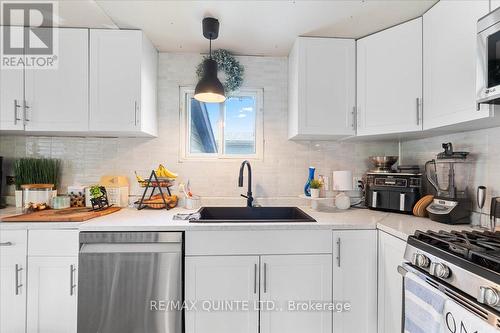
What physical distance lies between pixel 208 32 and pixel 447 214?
1.94 m

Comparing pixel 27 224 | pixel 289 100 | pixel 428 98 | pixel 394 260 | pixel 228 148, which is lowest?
pixel 394 260

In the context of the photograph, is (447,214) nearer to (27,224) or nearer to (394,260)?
(394,260)

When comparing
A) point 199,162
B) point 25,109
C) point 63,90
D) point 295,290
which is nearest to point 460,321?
point 295,290

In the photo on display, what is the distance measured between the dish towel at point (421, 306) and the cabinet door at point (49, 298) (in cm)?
184

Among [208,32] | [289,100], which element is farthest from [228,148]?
[208,32]

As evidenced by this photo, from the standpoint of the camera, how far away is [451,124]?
54.6 inches

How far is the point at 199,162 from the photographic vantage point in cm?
224

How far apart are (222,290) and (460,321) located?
115cm

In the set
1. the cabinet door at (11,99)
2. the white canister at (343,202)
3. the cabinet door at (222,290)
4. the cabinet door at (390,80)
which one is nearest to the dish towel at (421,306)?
the cabinet door at (222,290)

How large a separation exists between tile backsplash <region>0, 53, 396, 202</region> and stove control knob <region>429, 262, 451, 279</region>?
1303 millimetres

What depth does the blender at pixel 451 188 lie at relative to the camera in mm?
1513

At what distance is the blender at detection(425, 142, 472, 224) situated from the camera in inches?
59.6

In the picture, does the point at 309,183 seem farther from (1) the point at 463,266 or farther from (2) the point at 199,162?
(1) the point at 463,266

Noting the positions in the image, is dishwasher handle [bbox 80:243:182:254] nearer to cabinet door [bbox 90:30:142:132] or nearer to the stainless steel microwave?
cabinet door [bbox 90:30:142:132]
